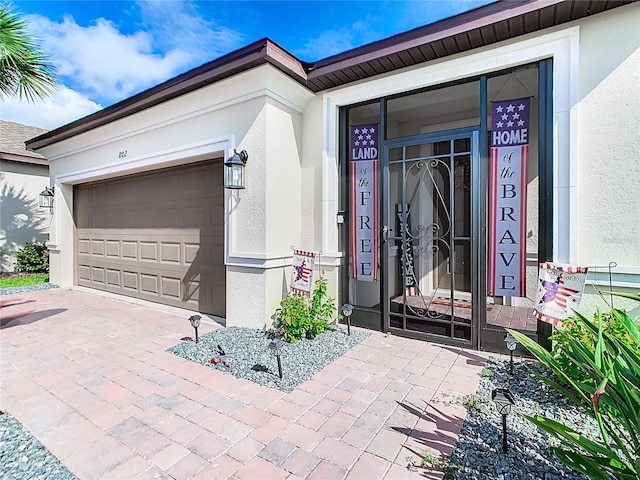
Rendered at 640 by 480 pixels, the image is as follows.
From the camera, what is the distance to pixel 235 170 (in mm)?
4438

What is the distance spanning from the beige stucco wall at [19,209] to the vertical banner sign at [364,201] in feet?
30.1

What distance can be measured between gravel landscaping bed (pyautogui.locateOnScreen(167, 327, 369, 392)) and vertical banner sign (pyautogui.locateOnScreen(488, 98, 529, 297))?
176cm

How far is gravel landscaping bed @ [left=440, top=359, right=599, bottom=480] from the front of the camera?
6.00ft

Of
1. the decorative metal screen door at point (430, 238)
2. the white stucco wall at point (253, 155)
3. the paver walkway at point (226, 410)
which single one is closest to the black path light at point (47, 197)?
the white stucco wall at point (253, 155)

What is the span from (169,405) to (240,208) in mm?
2599

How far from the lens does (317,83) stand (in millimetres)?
4465

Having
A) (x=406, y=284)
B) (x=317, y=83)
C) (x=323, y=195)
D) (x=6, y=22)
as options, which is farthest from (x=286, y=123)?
(x=6, y=22)

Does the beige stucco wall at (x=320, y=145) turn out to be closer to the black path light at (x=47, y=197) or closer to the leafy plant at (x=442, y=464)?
the black path light at (x=47, y=197)

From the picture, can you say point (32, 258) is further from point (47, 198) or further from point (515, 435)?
point (515, 435)

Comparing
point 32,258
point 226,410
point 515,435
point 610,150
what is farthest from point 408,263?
point 32,258

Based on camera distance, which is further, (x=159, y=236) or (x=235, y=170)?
(x=159, y=236)

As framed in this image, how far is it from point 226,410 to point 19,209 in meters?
10.9

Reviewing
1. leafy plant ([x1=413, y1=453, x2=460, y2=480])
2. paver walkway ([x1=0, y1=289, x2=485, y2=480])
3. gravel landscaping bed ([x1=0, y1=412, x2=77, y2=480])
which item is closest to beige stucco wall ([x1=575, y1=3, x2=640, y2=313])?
paver walkway ([x1=0, y1=289, x2=485, y2=480])

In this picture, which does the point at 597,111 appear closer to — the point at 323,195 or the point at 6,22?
the point at 323,195
